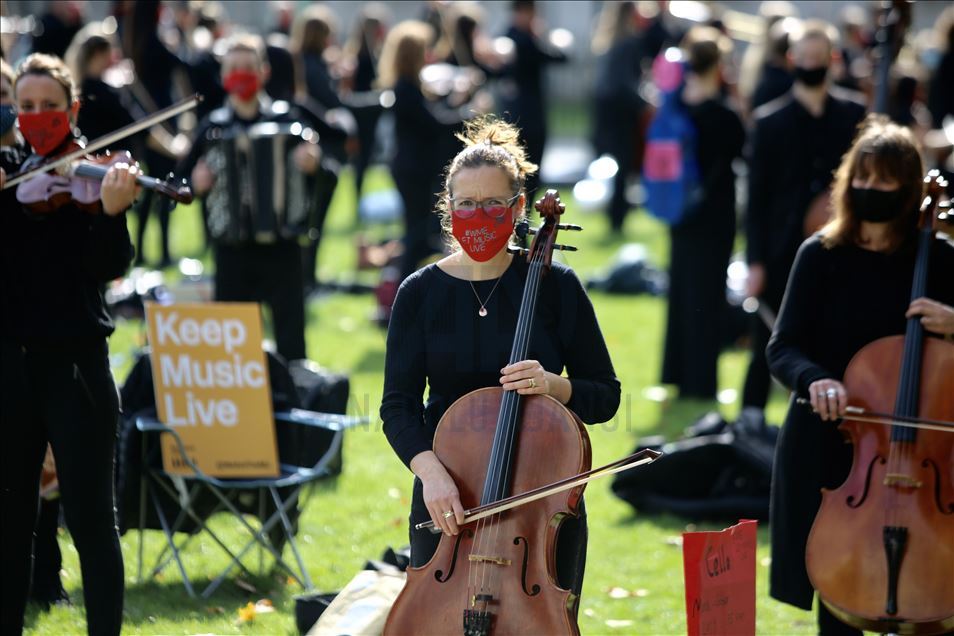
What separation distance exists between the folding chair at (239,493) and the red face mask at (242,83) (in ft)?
6.89

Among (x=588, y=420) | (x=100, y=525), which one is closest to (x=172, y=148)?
(x=100, y=525)

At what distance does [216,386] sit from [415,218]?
4816 mm

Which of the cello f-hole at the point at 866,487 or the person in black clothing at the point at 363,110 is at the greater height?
the person in black clothing at the point at 363,110

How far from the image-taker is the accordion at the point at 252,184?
7145mm

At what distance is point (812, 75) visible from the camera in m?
6.68

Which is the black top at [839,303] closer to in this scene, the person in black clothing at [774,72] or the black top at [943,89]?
the person in black clothing at [774,72]

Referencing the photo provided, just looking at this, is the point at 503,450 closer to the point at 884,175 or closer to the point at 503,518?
the point at 503,518

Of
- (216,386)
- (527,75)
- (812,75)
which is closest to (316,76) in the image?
(527,75)

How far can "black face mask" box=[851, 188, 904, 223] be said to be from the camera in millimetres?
4059

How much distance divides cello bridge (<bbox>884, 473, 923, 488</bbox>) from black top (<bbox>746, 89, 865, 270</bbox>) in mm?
2977

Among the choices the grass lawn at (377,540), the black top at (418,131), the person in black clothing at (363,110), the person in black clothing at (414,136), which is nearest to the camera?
the grass lawn at (377,540)

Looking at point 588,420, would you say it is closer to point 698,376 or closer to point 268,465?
point 268,465

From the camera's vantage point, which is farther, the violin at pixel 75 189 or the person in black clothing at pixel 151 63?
the person in black clothing at pixel 151 63

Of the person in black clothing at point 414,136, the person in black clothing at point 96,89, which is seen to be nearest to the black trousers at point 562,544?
the person in black clothing at point 96,89
